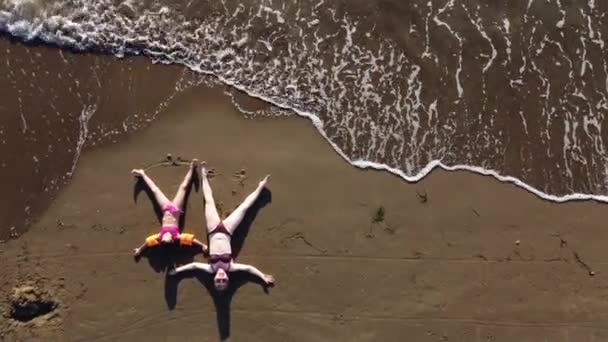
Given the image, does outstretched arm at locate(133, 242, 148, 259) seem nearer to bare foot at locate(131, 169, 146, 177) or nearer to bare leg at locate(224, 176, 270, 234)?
bare foot at locate(131, 169, 146, 177)

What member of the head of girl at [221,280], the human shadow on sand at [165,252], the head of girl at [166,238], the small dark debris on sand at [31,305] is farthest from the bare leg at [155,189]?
the small dark debris on sand at [31,305]

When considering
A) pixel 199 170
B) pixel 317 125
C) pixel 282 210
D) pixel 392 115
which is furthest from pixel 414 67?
pixel 199 170

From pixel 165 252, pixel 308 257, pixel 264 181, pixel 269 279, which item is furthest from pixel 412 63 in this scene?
pixel 165 252

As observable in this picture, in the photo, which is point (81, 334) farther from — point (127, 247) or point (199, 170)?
point (199, 170)

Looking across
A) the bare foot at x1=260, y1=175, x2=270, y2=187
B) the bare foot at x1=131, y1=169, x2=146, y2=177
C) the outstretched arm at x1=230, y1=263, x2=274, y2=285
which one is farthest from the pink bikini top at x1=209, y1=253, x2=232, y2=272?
the bare foot at x1=131, y1=169, x2=146, y2=177

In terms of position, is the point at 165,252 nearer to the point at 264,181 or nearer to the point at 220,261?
the point at 220,261

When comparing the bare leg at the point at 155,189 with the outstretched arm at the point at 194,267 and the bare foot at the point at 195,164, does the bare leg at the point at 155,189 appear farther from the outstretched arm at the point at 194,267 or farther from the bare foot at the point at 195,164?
the outstretched arm at the point at 194,267
